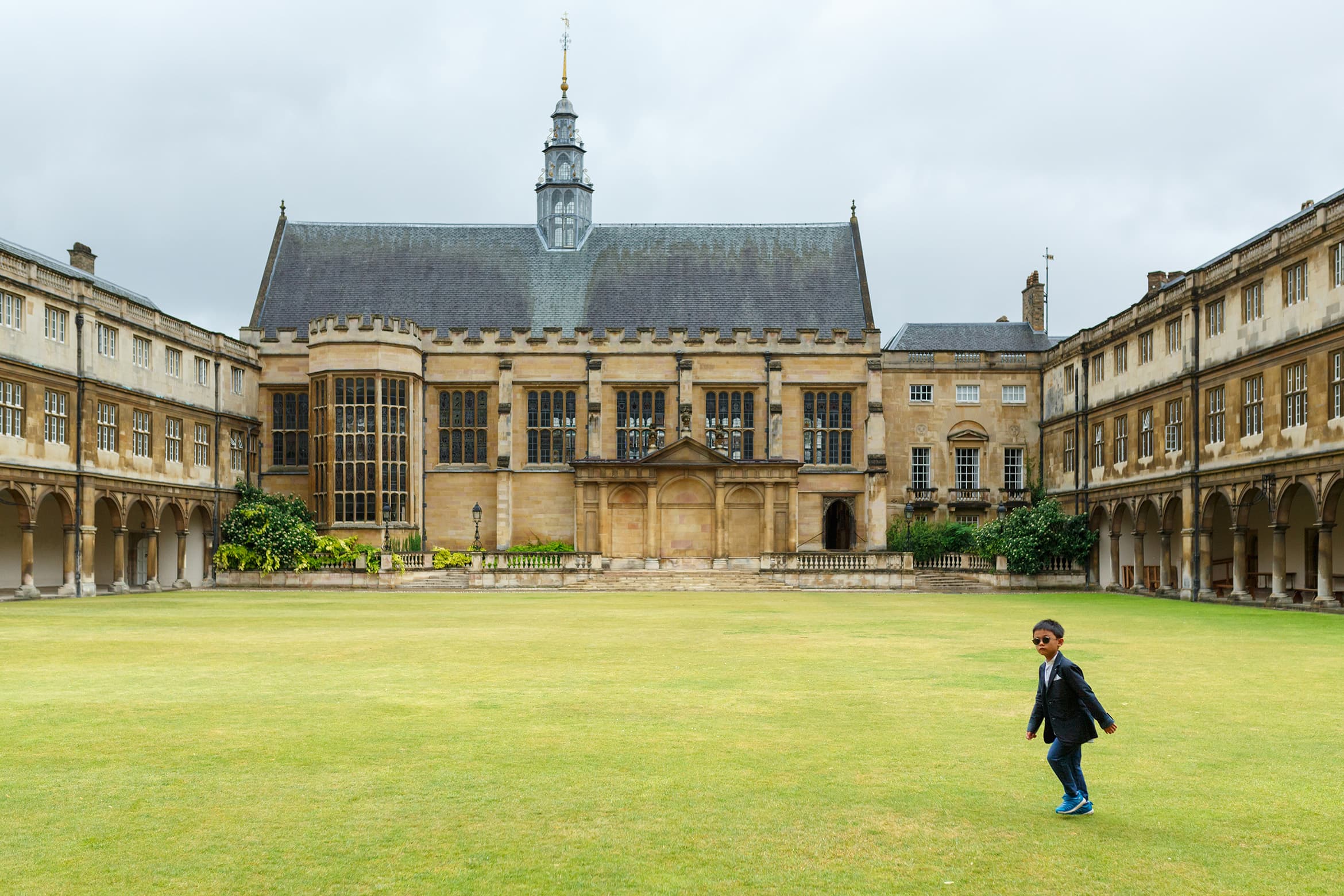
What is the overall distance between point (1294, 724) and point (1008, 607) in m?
21.3

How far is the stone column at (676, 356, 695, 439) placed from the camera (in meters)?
52.2

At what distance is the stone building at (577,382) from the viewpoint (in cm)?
5012

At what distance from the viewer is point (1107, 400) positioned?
45781 millimetres

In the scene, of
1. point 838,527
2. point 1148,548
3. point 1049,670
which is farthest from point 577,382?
point 1049,670

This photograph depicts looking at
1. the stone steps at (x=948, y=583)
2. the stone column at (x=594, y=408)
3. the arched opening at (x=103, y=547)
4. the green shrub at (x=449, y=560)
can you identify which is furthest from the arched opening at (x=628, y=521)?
the arched opening at (x=103, y=547)

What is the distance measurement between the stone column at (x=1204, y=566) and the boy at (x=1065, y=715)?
32133mm

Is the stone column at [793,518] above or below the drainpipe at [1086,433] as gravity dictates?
below

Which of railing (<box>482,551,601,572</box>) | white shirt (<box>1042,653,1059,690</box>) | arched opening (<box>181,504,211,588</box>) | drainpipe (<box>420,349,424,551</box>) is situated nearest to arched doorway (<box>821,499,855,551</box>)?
railing (<box>482,551,601,572</box>)

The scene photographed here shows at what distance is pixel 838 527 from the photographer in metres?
54.4

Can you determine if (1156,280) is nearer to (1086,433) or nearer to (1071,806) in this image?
(1086,433)

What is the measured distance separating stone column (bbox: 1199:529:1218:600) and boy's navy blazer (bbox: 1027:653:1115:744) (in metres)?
32.2

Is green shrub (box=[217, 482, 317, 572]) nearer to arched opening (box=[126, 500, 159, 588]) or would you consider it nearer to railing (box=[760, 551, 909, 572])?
arched opening (box=[126, 500, 159, 588])

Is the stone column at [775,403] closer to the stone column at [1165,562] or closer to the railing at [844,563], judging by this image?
the railing at [844,563]

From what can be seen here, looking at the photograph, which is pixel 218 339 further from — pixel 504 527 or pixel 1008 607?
pixel 1008 607
